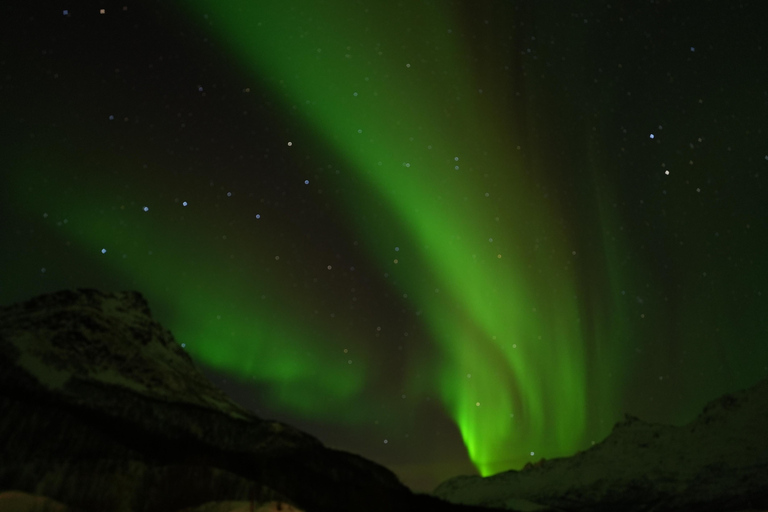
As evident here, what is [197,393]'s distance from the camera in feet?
93.4

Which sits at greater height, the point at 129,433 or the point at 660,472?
the point at 660,472

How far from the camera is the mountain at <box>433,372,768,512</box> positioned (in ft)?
250

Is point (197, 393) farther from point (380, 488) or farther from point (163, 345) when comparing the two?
point (380, 488)

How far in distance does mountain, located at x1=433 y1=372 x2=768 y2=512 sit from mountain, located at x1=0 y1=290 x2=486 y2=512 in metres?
61.6

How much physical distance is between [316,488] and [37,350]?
48.6 feet

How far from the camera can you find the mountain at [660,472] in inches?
3004

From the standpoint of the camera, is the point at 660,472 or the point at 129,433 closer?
the point at 129,433

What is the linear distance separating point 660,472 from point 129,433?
95946 mm

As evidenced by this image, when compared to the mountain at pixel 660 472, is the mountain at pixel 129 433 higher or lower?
lower

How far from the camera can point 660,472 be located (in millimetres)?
93062

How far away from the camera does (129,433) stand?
21891 millimetres

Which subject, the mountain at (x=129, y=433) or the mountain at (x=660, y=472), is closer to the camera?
the mountain at (x=129, y=433)

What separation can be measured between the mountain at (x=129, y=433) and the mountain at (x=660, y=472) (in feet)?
202

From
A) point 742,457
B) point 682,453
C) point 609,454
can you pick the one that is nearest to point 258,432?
point 742,457
